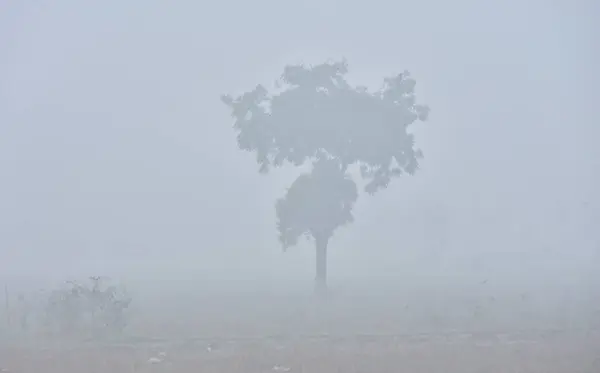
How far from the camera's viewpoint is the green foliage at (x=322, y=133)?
38.5 m

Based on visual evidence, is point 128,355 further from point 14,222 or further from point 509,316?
point 14,222

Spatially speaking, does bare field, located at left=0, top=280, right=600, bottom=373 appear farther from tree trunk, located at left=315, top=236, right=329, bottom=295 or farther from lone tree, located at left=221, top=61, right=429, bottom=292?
lone tree, located at left=221, top=61, right=429, bottom=292

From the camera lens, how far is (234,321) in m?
28.7

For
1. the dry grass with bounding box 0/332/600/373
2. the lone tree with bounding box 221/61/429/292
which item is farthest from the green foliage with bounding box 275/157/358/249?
the dry grass with bounding box 0/332/600/373

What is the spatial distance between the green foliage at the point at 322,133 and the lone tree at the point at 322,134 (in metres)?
0.04

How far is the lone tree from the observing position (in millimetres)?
38531

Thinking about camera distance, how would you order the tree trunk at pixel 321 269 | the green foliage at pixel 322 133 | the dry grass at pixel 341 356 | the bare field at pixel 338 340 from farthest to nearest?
the green foliage at pixel 322 133 → the tree trunk at pixel 321 269 → the bare field at pixel 338 340 → the dry grass at pixel 341 356

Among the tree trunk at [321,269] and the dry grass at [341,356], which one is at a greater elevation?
the tree trunk at [321,269]

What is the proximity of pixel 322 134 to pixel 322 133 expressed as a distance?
0.18 ft

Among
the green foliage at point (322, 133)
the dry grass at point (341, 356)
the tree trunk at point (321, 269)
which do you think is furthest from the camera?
the green foliage at point (322, 133)

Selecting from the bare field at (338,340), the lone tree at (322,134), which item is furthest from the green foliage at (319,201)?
the bare field at (338,340)

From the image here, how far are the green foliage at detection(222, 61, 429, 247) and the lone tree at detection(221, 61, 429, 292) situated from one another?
41 millimetres

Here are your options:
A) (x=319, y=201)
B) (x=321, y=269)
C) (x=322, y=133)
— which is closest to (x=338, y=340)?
(x=321, y=269)

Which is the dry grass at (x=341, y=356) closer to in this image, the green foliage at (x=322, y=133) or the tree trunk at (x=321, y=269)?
the tree trunk at (x=321, y=269)
